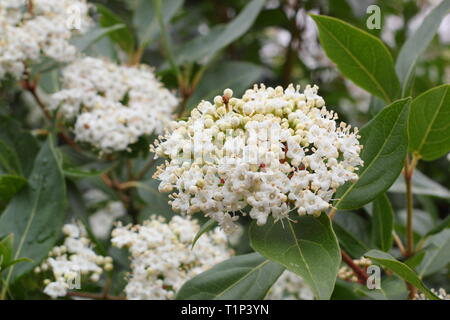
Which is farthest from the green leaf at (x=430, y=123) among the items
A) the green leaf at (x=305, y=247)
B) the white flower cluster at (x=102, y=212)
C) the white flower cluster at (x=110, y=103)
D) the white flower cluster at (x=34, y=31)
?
the white flower cluster at (x=102, y=212)

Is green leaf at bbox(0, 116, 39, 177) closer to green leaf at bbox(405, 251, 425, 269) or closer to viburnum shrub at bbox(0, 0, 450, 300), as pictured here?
viburnum shrub at bbox(0, 0, 450, 300)

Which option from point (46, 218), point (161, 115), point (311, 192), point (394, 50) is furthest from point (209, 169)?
point (394, 50)

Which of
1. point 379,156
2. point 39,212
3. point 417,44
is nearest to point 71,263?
point 39,212

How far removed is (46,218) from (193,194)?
855 mm

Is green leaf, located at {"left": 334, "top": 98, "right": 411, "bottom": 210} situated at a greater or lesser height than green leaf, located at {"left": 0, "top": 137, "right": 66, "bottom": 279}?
greater

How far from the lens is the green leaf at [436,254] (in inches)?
82.8

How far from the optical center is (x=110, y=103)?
2.46 m

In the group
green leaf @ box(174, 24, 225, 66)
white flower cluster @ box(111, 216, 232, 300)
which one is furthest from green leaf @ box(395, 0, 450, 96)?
green leaf @ box(174, 24, 225, 66)

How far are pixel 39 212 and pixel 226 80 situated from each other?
1.19 m

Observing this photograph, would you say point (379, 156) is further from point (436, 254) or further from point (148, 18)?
point (148, 18)

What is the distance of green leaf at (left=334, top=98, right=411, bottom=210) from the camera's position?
1.68 m

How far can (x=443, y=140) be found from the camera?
189cm

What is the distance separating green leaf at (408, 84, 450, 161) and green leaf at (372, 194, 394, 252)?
198 millimetres
